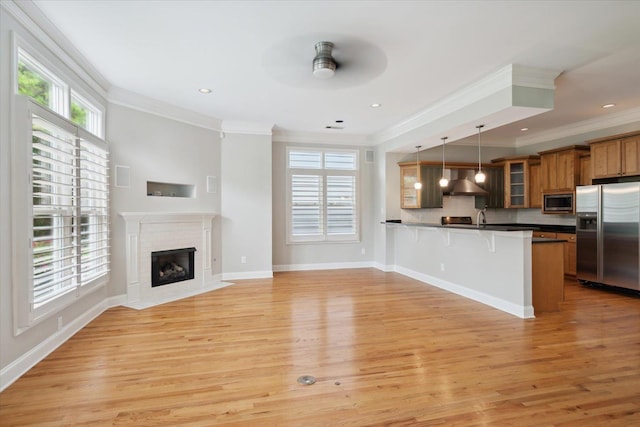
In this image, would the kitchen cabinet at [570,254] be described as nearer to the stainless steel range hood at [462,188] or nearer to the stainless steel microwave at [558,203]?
the stainless steel microwave at [558,203]

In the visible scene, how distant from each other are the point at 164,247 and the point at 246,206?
1723mm

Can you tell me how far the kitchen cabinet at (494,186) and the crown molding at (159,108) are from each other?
5.98 meters

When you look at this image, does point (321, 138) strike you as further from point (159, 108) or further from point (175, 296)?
point (175, 296)

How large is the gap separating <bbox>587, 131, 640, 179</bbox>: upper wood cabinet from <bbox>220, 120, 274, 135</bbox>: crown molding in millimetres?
5842

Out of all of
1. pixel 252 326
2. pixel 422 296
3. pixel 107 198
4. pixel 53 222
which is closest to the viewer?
pixel 53 222

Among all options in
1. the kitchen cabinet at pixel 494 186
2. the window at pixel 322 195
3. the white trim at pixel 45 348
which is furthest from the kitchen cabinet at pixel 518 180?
the white trim at pixel 45 348

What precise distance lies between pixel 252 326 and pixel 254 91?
3148 mm

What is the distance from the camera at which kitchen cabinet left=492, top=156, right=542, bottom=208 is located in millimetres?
7043

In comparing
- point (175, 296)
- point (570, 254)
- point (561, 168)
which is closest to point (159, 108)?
point (175, 296)

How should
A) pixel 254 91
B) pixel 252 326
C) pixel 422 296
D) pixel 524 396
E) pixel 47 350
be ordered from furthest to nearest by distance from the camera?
pixel 422 296 → pixel 254 91 → pixel 252 326 → pixel 47 350 → pixel 524 396

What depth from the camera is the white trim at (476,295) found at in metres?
3.97

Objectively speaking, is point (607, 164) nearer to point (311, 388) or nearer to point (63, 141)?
point (311, 388)

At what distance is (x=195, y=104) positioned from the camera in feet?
16.8

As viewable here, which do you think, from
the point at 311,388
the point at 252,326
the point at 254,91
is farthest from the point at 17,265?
the point at 254,91
